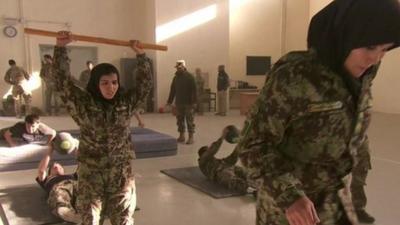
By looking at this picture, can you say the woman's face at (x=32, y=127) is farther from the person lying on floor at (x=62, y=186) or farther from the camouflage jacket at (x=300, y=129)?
the camouflage jacket at (x=300, y=129)

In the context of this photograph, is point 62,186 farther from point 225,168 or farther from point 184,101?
point 184,101

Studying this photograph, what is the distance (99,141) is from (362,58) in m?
1.77

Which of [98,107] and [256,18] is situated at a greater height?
[256,18]

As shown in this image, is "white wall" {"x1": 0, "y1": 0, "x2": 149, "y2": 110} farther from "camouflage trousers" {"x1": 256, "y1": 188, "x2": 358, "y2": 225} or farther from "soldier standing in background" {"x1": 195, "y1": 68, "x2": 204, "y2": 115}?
"camouflage trousers" {"x1": 256, "y1": 188, "x2": 358, "y2": 225}

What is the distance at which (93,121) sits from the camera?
2.41 meters

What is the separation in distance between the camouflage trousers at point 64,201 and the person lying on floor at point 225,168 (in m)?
1.55

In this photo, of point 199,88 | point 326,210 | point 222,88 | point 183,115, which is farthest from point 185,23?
point 326,210

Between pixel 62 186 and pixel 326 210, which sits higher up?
pixel 326 210

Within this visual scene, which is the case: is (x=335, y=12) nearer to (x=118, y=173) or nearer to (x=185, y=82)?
(x=118, y=173)

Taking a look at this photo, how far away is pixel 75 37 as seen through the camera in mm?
2537

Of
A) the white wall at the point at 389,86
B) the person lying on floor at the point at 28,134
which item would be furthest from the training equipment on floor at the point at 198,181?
the white wall at the point at 389,86

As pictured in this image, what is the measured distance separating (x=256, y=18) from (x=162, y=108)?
17.1 feet

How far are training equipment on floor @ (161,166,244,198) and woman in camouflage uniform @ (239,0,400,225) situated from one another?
3.01 metres

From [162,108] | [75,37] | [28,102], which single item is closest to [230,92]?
[162,108]
